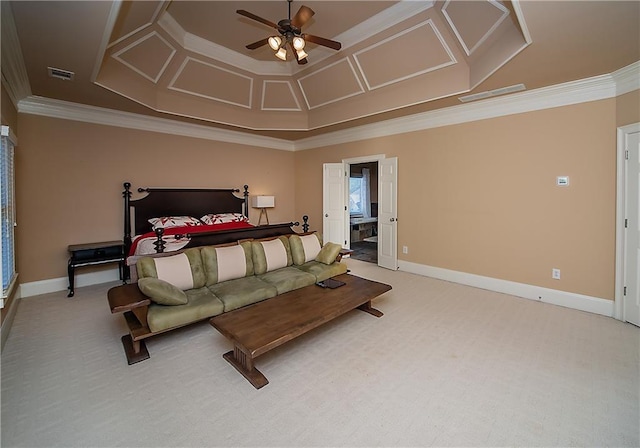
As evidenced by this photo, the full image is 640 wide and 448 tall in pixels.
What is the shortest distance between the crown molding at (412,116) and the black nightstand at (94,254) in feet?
6.33

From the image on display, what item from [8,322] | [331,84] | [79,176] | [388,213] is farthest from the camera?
[388,213]

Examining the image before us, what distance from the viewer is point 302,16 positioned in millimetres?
2908

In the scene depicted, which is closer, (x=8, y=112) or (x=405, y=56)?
(x=8, y=112)

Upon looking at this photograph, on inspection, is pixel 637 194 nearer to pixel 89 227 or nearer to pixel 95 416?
pixel 95 416

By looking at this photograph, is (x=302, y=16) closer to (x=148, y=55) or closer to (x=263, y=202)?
(x=148, y=55)

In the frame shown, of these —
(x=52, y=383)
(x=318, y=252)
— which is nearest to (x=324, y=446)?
(x=52, y=383)

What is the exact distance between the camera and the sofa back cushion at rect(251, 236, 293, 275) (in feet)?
11.9

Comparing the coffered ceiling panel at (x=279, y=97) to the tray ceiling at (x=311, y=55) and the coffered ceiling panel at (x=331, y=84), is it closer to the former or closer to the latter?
the tray ceiling at (x=311, y=55)

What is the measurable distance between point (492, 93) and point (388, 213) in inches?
96.3

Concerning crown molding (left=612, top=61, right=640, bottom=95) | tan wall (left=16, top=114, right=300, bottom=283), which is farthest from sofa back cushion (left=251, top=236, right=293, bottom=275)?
crown molding (left=612, top=61, right=640, bottom=95)

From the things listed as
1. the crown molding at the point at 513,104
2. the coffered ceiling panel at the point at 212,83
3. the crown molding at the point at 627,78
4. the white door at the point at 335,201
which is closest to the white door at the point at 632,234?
the crown molding at the point at 627,78

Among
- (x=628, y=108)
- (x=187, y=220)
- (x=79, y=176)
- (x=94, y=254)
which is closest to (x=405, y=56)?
(x=628, y=108)

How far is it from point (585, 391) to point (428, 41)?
12.7 ft

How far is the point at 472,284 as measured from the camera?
4.40m
